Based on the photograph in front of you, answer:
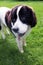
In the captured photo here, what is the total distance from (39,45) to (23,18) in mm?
1040

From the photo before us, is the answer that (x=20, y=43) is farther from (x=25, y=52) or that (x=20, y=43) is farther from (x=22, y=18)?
(x=22, y=18)

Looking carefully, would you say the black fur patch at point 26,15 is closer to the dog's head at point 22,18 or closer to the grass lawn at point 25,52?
the dog's head at point 22,18

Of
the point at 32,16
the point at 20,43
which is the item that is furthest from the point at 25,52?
the point at 32,16

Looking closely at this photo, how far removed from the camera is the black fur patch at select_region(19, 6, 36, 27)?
11.0ft

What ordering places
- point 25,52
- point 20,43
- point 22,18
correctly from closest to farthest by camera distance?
point 22,18 < point 20,43 < point 25,52

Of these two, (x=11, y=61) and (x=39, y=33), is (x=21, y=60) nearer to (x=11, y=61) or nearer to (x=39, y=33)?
(x=11, y=61)

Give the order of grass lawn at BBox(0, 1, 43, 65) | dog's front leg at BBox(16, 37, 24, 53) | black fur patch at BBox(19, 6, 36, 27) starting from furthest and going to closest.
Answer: dog's front leg at BBox(16, 37, 24, 53) → grass lawn at BBox(0, 1, 43, 65) → black fur patch at BBox(19, 6, 36, 27)

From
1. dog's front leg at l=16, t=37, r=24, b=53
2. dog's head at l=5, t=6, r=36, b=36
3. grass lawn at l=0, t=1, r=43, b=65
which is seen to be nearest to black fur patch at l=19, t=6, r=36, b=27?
dog's head at l=5, t=6, r=36, b=36

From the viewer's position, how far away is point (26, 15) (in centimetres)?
339

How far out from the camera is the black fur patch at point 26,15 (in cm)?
336

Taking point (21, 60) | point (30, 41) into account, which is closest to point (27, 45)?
point (30, 41)

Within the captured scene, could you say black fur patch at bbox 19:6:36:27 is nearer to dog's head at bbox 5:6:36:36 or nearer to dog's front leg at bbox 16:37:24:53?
dog's head at bbox 5:6:36:36

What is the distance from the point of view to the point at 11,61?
3.79 m

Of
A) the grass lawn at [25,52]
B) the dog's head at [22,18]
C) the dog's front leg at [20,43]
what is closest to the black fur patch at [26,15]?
the dog's head at [22,18]
